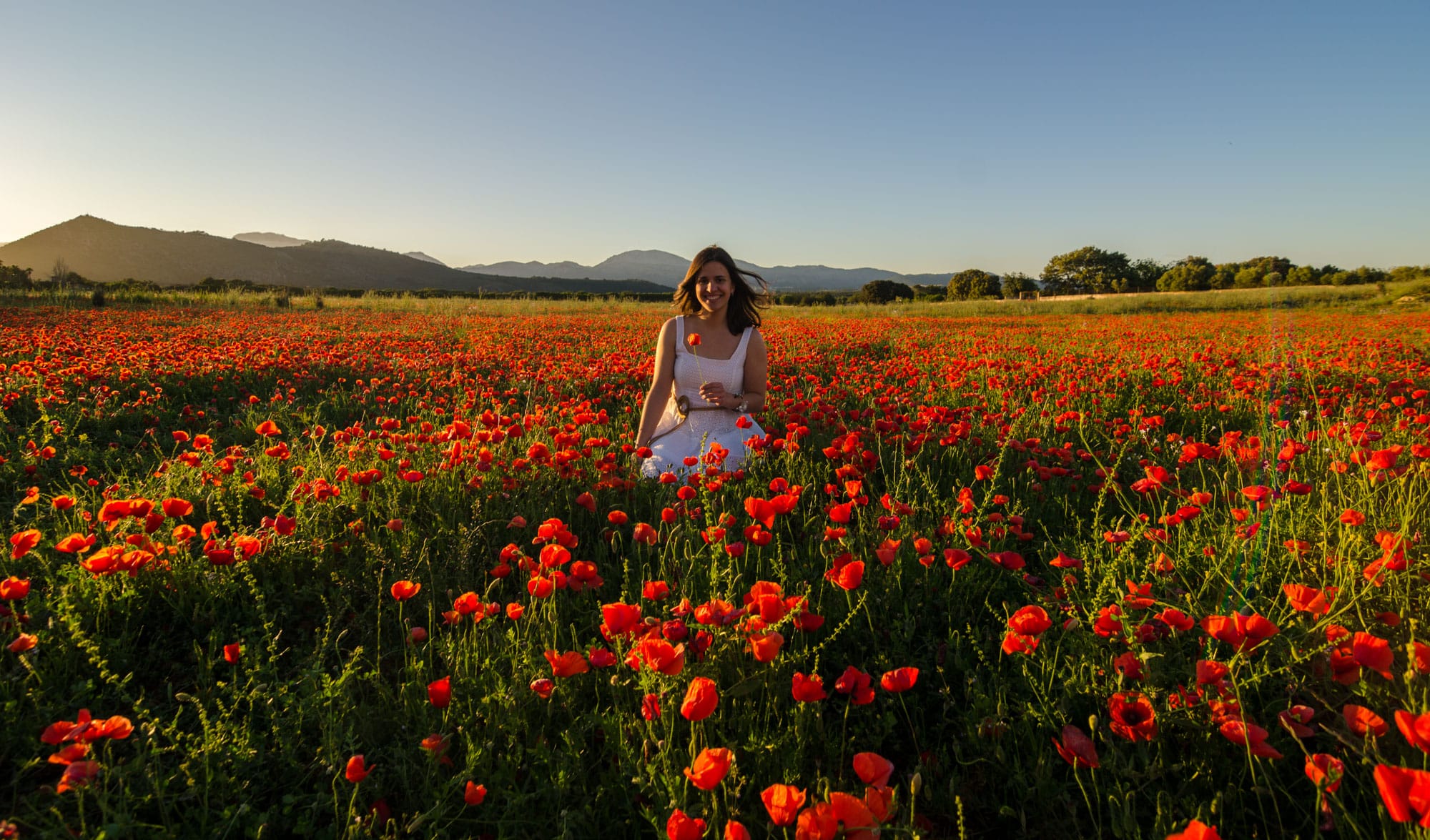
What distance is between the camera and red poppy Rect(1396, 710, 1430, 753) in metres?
0.96

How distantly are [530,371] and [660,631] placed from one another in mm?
5302

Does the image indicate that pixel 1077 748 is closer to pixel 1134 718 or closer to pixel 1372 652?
pixel 1134 718

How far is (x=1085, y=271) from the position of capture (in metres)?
77.1

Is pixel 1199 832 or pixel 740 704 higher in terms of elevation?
pixel 1199 832

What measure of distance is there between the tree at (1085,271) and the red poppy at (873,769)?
248 ft

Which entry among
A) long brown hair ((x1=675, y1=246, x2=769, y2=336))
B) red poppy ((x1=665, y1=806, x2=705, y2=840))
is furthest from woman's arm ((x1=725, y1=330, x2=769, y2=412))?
red poppy ((x1=665, y1=806, x2=705, y2=840))

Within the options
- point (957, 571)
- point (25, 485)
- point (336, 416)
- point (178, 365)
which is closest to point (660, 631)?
point (957, 571)

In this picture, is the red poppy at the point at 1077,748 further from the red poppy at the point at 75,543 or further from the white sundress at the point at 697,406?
the white sundress at the point at 697,406

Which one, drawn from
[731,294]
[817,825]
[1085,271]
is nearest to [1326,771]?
[817,825]

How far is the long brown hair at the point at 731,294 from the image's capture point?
14.9 feet

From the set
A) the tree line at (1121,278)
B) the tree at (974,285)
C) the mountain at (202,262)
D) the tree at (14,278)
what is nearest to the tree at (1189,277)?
the tree line at (1121,278)

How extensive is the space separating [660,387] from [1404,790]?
378cm

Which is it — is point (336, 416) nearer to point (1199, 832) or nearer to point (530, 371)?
point (530, 371)

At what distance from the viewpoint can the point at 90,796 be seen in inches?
58.4
